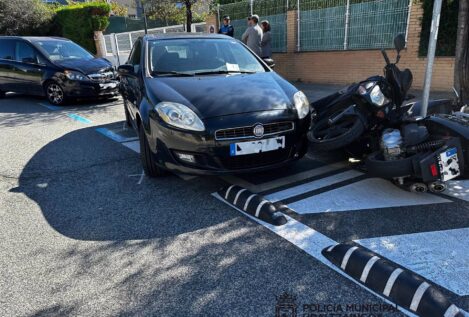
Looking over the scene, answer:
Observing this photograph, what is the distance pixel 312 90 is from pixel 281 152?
20.6 feet

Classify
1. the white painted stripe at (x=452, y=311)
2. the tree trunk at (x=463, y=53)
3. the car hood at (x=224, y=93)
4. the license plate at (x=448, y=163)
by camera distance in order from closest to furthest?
the white painted stripe at (x=452, y=311)
the license plate at (x=448, y=163)
the car hood at (x=224, y=93)
the tree trunk at (x=463, y=53)

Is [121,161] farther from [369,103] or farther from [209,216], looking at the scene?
[369,103]

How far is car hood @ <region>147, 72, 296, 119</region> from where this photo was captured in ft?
11.6

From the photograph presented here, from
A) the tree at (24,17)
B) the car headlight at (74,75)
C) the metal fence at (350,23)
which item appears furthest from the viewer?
the tree at (24,17)

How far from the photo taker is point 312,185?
152 inches

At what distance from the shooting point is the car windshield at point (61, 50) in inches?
362

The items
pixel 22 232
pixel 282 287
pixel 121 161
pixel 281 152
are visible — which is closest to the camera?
pixel 282 287

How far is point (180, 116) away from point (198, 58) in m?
1.49

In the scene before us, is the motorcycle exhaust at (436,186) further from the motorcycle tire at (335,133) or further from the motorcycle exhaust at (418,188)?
the motorcycle tire at (335,133)

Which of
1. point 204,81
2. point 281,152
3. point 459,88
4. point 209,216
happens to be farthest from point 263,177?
point 459,88

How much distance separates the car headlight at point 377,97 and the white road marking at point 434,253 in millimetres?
1475

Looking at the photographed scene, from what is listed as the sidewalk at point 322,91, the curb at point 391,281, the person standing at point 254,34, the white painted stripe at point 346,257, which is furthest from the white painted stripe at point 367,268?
the person standing at point 254,34

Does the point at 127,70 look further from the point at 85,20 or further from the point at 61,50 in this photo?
the point at 85,20

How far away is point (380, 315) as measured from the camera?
2.08 metres
